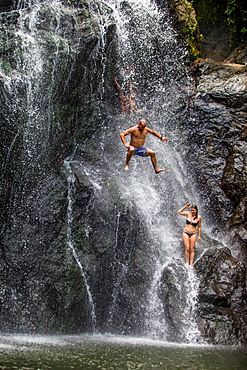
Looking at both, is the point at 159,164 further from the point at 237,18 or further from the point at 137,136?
the point at 237,18

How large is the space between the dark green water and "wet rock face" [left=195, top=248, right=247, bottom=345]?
569 mm

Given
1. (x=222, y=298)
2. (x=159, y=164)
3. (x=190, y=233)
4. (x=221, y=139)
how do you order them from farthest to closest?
(x=221, y=139) → (x=159, y=164) → (x=190, y=233) → (x=222, y=298)

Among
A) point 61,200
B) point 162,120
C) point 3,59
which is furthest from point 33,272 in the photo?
point 162,120

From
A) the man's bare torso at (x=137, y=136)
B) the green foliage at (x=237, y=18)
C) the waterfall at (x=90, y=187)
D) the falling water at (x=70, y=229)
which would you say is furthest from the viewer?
the green foliage at (x=237, y=18)

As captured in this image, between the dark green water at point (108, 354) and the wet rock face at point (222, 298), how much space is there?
0.57m

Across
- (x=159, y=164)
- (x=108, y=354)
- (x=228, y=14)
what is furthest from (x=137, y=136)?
(x=228, y=14)

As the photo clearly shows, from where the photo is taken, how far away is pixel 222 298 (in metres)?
8.95

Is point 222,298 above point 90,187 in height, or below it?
below

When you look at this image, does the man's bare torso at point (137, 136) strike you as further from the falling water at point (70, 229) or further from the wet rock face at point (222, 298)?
the wet rock face at point (222, 298)

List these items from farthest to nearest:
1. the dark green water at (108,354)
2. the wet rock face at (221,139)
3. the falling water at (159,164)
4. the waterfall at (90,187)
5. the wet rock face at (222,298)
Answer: the wet rock face at (221,139) → the waterfall at (90,187) → the falling water at (159,164) → the wet rock face at (222,298) → the dark green water at (108,354)

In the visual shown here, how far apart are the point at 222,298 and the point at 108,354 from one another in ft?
10.6

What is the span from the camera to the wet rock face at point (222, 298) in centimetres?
856

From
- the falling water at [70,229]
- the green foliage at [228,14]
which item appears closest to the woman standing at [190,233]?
the falling water at [70,229]

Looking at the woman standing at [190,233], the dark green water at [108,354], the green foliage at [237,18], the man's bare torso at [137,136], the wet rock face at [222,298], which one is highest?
the green foliage at [237,18]
